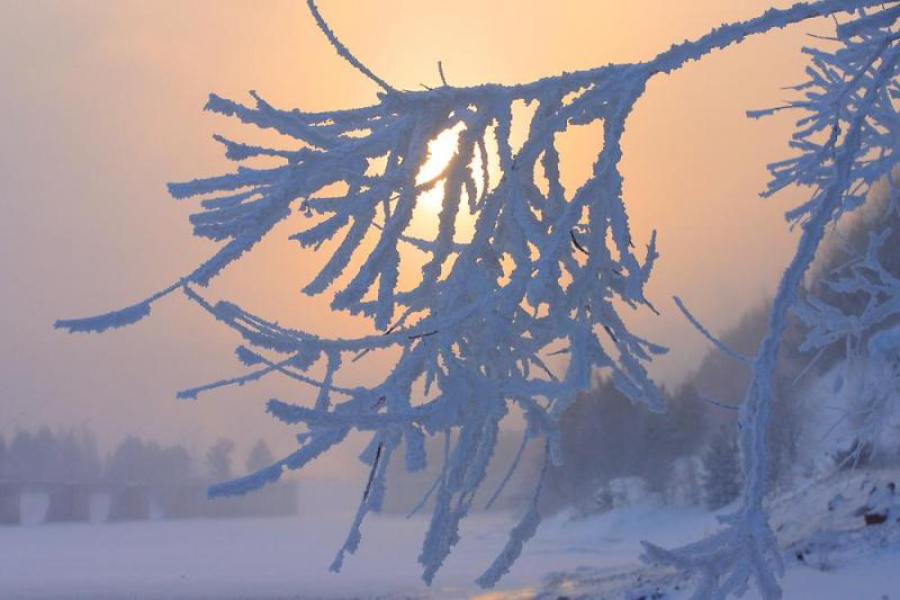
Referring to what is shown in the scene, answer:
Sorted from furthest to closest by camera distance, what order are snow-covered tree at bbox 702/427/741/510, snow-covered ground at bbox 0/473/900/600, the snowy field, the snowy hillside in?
snow-covered tree at bbox 702/427/741/510
the snowy field
snow-covered ground at bbox 0/473/900/600
the snowy hillside

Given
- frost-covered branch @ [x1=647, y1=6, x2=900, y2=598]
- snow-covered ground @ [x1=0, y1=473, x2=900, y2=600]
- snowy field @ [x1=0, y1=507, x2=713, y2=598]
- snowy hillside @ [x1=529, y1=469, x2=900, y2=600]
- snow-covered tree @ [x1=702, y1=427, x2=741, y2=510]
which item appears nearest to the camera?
frost-covered branch @ [x1=647, y1=6, x2=900, y2=598]

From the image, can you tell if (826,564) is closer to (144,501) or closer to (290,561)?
(290,561)

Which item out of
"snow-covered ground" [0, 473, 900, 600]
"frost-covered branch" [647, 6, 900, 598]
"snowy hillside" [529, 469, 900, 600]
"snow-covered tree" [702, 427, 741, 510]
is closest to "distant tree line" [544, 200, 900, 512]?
"snow-covered tree" [702, 427, 741, 510]

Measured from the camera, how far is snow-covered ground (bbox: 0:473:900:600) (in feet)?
33.7

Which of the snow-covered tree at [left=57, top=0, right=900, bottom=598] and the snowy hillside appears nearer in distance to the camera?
the snow-covered tree at [left=57, top=0, right=900, bottom=598]

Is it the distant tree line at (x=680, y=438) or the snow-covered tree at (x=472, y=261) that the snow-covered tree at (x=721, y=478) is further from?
the snow-covered tree at (x=472, y=261)

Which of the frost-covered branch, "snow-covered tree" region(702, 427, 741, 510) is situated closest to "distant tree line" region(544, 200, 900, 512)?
"snow-covered tree" region(702, 427, 741, 510)

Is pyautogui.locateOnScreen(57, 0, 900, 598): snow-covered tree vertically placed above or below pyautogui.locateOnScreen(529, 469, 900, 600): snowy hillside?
above

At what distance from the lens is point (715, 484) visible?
34.6 m

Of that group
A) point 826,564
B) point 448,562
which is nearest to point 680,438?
point 448,562

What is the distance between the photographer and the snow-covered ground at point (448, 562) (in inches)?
404

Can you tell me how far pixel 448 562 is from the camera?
2445 cm

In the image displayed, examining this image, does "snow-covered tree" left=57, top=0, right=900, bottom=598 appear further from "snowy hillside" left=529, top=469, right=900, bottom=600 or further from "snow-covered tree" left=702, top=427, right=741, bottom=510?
"snow-covered tree" left=702, top=427, right=741, bottom=510

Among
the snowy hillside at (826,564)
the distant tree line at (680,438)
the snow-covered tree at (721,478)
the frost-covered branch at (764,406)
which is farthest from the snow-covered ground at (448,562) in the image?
the frost-covered branch at (764,406)
